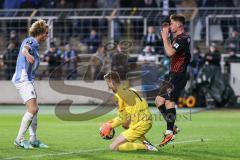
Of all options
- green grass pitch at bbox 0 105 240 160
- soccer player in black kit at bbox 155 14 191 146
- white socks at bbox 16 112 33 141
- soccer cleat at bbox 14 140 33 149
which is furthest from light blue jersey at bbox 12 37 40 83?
soccer player in black kit at bbox 155 14 191 146

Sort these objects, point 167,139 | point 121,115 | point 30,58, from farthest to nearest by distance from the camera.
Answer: point 167,139
point 30,58
point 121,115

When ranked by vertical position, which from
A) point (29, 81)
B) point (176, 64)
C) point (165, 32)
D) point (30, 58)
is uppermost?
point (165, 32)

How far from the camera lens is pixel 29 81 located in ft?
43.7

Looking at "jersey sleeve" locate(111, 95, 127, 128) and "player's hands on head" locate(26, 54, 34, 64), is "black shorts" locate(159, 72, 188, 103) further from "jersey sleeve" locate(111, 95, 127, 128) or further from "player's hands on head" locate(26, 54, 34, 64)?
"player's hands on head" locate(26, 54, 34, 64)

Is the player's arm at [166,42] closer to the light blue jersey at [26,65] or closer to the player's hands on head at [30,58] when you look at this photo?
the light blue jersey at [26,65]

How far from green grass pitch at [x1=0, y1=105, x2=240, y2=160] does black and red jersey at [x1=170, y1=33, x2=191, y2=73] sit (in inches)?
54.4

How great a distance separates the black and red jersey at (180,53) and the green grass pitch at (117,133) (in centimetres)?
138

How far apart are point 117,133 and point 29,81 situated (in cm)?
360

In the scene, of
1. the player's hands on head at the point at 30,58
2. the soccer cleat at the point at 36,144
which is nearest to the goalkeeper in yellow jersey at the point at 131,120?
the soccer cleat at the point at 36,144

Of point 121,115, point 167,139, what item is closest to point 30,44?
point 121,115

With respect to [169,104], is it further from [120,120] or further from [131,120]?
[120,120]

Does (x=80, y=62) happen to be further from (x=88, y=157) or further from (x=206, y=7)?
(x=88, y=157)

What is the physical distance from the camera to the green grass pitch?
1202cm

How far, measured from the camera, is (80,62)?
2664 centimetres
